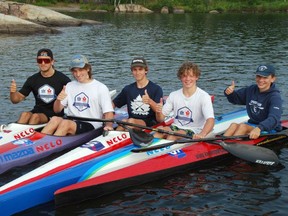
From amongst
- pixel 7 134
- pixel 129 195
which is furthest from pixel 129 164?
pixel 7 134

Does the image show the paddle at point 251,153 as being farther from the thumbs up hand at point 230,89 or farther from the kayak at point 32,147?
the kayak at point 32,147

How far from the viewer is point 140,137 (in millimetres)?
8461

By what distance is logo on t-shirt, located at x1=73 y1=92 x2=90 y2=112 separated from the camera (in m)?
9.25

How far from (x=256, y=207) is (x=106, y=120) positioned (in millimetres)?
3300

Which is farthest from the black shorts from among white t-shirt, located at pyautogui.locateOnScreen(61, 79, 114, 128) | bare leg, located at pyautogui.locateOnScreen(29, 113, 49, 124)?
bare leg, located at pyautogui.locateOnScreen(29, 113, 49, 124)

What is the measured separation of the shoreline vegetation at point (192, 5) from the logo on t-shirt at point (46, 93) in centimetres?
5834

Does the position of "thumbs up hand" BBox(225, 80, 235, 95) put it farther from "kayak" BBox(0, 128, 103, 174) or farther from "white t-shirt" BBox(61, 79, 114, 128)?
"kayak" BBox(0, 128, 103, 174)

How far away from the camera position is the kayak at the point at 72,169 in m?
7.09

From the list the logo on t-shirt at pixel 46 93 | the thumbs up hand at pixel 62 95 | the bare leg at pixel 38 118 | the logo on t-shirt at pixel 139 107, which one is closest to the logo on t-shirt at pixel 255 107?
A: the logo on t-shirt at pixel 139 107

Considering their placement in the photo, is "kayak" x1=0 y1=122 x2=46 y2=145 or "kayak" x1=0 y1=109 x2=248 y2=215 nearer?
"kayak" x1=0 y1=109 x2=248 y2=215

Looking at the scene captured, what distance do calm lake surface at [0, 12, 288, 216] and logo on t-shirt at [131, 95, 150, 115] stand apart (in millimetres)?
1601

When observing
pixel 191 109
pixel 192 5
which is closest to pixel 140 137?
pixel 191 109

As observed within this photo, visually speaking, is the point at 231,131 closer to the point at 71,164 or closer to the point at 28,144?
the point at 71,164

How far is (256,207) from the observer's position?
7.44 meters
